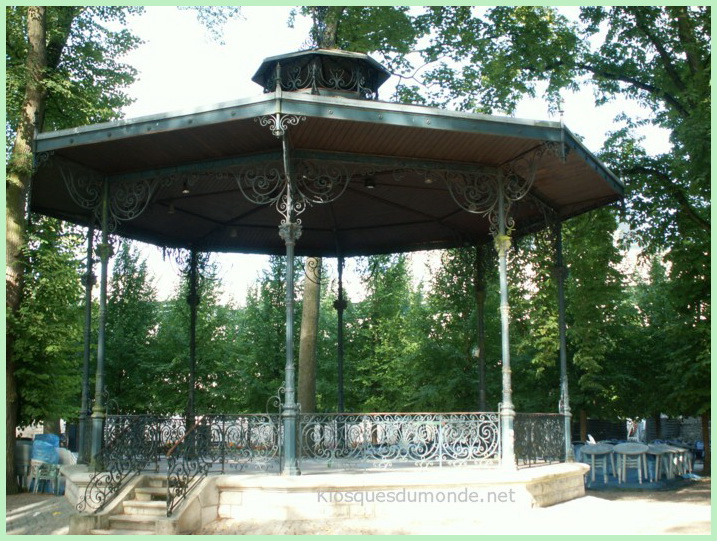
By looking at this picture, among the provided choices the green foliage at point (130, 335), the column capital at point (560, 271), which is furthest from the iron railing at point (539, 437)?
the green foliage at point (130, 335)

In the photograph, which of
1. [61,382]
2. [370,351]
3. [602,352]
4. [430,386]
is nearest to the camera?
[61,382]

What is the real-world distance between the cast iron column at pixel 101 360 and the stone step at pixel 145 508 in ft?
5.28

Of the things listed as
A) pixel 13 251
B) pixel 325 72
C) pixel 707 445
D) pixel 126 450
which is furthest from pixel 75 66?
pixel 707 445

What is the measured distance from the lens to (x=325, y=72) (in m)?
12.4

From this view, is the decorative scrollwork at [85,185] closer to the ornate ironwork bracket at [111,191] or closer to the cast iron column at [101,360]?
the ornate ironwork bracket at [111,191]

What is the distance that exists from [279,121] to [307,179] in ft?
7.22

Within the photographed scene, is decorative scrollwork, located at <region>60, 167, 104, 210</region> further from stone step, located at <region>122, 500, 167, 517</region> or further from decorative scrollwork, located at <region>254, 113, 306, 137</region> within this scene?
stone step, located at <region>122, 500, 167, 517</region>

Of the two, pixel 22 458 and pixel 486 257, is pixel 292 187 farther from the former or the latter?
pixel 22 458

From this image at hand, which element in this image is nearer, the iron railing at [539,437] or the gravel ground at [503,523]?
the gravel ground at [503,523]

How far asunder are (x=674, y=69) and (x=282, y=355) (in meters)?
19.3

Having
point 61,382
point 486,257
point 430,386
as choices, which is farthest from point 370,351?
point 61,382

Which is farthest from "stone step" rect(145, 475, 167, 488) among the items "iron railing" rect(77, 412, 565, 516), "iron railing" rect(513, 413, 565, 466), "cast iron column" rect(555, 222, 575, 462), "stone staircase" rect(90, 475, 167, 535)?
"cast iron column" rect(555, 222, 575, 462)

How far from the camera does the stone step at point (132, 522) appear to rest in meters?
8.97

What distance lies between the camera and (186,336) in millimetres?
30484
